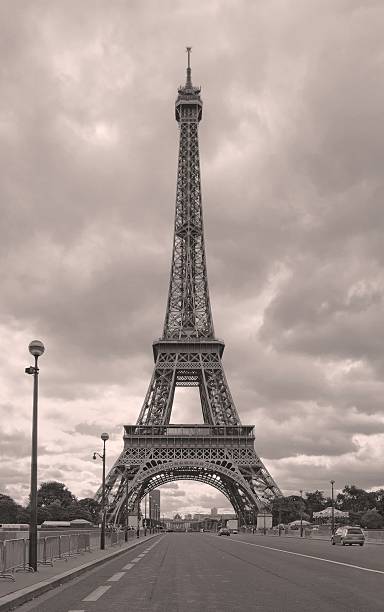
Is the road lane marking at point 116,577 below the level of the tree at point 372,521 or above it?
above

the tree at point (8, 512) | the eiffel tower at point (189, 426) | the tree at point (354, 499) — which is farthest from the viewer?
the tree at point (354, 499)

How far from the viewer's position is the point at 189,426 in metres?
99.9

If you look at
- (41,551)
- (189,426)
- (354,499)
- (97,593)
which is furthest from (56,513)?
(97,593)

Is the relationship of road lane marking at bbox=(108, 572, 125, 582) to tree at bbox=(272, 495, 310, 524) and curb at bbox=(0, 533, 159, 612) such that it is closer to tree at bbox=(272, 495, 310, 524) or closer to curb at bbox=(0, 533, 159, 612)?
curb at bbox=(0, 533, 159, 612)

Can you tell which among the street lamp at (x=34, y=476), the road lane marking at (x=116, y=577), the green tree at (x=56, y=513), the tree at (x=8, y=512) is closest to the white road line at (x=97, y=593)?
the road lane marking at (x=116, y=577)

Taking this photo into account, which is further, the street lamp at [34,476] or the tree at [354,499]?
the tree at [354,499]

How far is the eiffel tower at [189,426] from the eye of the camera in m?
95.1

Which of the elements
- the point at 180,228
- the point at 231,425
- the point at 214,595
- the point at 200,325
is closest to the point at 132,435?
the point at 231,425

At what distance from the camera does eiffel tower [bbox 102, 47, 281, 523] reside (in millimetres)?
95062

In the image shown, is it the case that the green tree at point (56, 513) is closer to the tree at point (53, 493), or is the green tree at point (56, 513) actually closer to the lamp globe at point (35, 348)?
the tree at point (53, 493)

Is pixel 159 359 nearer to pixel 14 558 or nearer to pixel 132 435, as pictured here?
pixel 132 435

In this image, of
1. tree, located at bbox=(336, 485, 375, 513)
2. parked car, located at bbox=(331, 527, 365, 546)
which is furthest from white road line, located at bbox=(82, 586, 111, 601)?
tree, located at bbox=(336, 485, 375, 513)

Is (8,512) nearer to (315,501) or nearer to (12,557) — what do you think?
(315,501)

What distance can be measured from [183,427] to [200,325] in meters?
15.9
